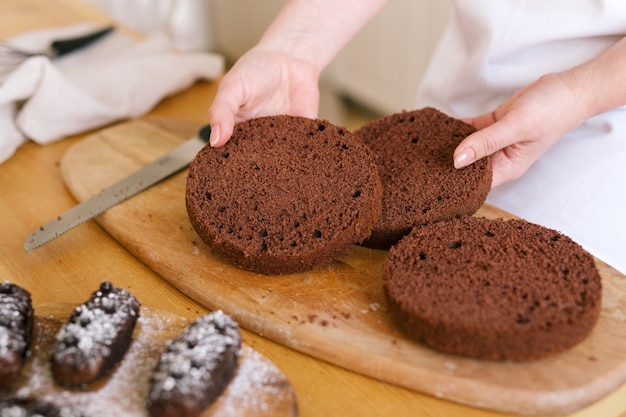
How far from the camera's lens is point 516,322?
1.22m

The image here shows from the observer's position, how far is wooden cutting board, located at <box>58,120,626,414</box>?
1198mm

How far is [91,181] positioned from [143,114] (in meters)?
0.54

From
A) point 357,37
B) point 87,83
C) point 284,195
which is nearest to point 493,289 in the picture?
point 284,195

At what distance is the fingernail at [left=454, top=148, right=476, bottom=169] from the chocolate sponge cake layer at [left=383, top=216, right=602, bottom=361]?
0.18 metres

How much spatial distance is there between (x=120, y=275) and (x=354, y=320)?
23.4 inches

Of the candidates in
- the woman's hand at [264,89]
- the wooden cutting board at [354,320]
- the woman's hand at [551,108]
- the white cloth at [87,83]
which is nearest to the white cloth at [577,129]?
the woman's hand at [551,108]

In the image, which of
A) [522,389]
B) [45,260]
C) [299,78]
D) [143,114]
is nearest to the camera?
[522,389]

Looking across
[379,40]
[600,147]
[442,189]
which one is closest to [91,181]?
[442,189]

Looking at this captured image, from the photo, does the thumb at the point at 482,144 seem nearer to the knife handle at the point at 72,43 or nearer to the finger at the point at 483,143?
the finger at the point at 483,143

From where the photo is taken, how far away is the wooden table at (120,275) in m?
1.21

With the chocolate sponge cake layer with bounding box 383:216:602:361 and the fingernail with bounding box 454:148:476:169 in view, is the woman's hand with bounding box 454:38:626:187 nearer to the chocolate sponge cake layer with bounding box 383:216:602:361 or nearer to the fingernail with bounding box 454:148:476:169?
the fingernail with bounding box 454:148:476:169

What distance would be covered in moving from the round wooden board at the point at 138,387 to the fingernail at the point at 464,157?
69 centimetres

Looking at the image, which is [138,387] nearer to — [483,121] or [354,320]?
[354,320]

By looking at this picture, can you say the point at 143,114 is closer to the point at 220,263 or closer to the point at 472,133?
the point at 220,263
